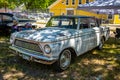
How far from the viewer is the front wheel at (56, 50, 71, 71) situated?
568 centimetres

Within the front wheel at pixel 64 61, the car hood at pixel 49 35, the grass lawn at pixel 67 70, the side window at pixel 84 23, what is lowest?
the grass lawn at pixel 67 70

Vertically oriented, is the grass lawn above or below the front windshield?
below

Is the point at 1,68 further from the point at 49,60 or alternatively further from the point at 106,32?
the point at 106,32

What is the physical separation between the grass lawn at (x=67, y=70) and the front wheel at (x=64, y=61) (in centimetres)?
16

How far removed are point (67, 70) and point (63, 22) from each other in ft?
6.07

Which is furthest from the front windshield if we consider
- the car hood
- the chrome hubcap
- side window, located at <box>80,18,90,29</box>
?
the chrome hubcap

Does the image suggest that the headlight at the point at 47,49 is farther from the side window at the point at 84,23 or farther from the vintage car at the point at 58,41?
the side window at the point at 84,23

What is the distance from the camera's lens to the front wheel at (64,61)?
568 centimetres

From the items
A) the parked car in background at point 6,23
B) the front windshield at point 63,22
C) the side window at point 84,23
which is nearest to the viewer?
the front windshield at point 63,22

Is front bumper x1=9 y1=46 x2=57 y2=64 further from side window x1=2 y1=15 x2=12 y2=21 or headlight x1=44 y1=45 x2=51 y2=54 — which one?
side window x1=2 y1=15 x2=12 y2=21

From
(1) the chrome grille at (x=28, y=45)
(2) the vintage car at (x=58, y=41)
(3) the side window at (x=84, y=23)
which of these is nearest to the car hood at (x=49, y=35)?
(2) the vintage car at (x=58, y=41)

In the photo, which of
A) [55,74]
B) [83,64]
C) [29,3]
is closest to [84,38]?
[83,64]

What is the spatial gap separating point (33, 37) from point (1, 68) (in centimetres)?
160

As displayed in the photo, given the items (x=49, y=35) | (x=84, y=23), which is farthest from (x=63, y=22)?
(x=49, y=35)
